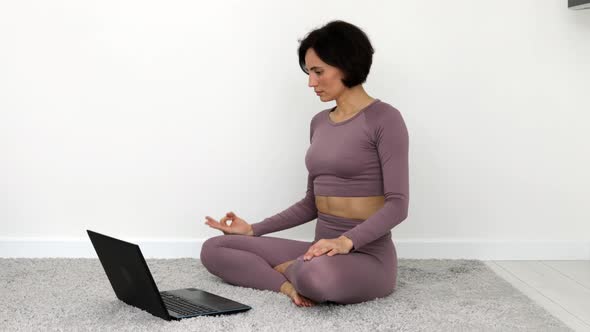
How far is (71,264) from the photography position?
336 cm

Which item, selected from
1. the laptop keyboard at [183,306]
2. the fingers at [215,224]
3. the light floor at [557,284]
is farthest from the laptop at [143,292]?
the light floor at [557,284]

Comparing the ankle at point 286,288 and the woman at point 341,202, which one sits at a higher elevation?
the woman at point 341,202

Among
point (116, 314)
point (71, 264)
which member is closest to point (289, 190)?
point (71, 264)

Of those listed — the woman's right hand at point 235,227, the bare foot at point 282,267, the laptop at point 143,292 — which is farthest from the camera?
the woman's right hand at point 235,227

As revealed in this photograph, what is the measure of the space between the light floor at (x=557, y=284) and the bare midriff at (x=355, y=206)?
0.67 meters

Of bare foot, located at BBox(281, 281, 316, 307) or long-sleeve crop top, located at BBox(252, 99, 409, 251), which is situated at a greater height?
long-sleeve crop top, located at BBox(252, 99, 409, 251)

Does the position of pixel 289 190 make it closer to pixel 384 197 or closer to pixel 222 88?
pixel 222 88

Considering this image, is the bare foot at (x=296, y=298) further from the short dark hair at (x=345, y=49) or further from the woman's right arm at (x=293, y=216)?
the short dark hair at (x=345, y=49)

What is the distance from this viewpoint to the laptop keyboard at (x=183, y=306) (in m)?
2.45

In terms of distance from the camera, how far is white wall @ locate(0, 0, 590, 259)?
3.50 m

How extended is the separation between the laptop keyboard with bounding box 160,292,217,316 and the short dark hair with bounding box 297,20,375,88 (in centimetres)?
97

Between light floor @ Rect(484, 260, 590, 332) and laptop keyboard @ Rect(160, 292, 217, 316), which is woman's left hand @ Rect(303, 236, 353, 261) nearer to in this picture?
laptop keyboard @ Rect(160, 292, 217, 316)

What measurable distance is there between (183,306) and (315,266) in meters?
0.45

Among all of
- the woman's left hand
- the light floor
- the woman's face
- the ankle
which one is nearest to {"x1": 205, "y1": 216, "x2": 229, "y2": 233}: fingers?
the ankle
